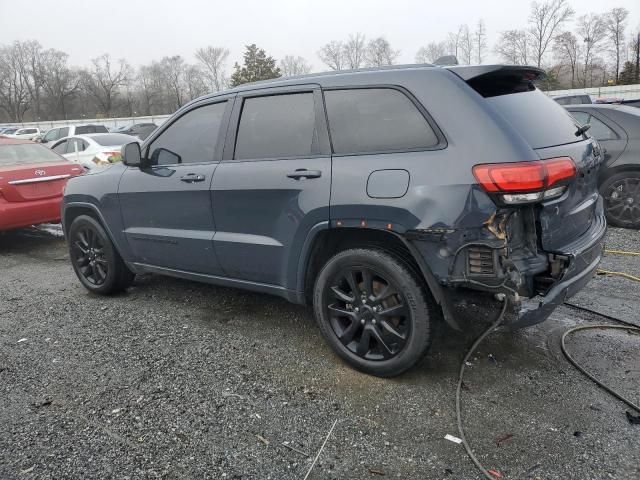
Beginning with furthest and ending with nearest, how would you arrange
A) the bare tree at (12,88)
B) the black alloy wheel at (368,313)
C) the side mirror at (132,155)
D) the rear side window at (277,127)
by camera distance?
the bare tree at (12,88) → the side mirror at (132,155) → the rear side window at (277,127) → the black alloy wheel at (368,313)

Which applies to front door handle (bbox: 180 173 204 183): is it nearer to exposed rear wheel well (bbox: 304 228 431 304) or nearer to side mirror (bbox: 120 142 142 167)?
side mirror (bbox: 120 142 142 167)

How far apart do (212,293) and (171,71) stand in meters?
95.9

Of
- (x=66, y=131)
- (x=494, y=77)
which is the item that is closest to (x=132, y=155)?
(x=494, y=77)

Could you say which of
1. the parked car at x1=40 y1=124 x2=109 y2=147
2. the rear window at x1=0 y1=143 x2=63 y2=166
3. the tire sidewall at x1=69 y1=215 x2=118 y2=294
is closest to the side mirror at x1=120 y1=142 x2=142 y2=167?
the tire sidewall at x1=69 y1=215 x2=118 y2=294

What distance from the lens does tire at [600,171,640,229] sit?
20.5 ft

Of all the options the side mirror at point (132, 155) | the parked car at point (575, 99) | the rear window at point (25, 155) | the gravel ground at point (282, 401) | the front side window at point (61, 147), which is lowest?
the gravel ground at point (282, 401)

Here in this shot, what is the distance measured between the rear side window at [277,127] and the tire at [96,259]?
1.86 m

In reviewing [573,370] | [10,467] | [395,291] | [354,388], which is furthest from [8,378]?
[573,370]

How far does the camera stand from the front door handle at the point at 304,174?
3.09 meters

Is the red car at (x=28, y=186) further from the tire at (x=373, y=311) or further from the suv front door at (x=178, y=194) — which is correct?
the tire at (x=373, y=311)

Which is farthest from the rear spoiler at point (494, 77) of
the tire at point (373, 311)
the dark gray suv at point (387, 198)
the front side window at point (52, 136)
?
the front side window at point (52, 136)

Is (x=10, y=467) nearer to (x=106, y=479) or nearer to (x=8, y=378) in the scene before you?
(x=106, y=479)

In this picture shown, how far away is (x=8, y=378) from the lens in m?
3.30

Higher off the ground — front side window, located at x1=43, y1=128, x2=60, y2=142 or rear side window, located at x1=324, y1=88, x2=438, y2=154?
front side window, located at x1=43, y1=128, x2=60, y2=142
